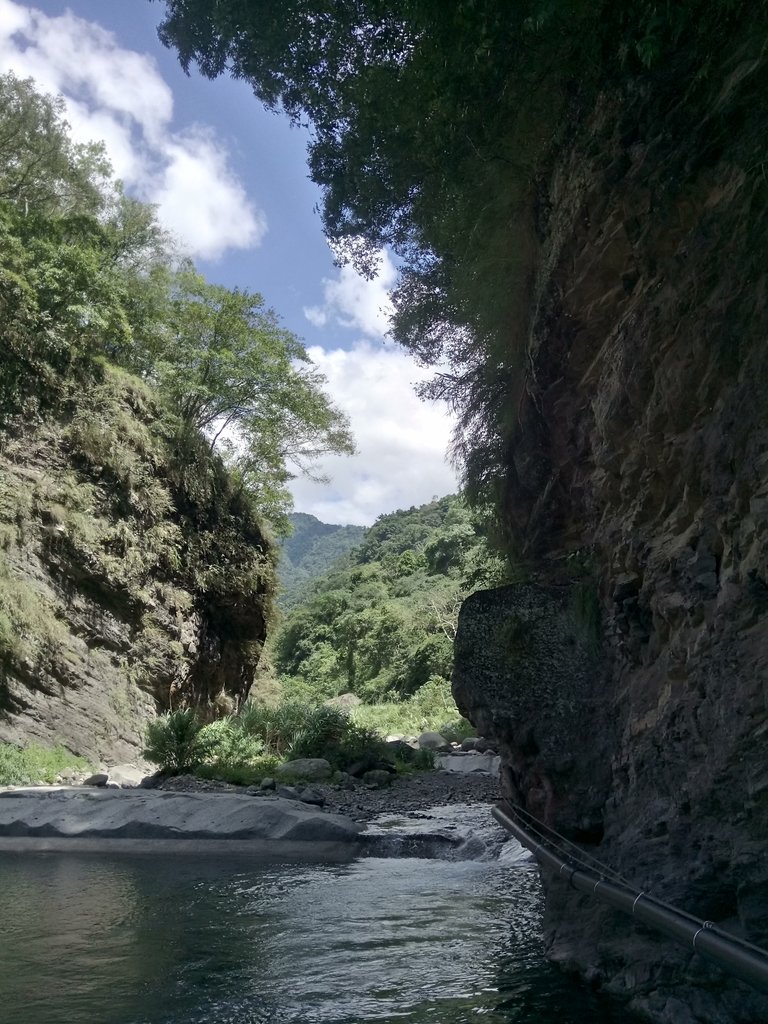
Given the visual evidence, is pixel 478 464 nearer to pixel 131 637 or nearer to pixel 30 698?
pixel 30 698

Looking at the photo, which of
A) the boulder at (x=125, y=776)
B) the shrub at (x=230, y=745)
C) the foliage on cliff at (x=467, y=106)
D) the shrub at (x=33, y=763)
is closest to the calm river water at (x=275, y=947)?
the foliage on cliff at (x=467, y=106)

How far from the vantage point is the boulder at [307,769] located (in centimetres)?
1571

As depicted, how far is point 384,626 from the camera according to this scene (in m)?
52.3

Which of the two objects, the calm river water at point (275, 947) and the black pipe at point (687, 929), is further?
the calm river water at point (275, 947)

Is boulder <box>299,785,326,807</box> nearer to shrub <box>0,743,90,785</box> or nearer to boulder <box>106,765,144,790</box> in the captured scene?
boulder <box>106,765,144,790</box>

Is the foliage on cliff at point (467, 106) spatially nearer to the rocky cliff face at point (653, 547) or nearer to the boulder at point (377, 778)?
the rocky cliff face at point (653, 547)

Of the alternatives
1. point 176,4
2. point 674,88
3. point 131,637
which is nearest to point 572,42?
point 674,88

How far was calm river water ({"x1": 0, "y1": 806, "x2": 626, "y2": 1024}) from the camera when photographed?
4441 millimetres

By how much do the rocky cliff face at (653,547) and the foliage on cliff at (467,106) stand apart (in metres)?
0.20

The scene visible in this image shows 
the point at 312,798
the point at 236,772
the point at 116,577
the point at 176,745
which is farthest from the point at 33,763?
the point at 312,798

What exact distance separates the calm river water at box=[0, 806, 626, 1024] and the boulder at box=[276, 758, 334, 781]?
6.61 meters

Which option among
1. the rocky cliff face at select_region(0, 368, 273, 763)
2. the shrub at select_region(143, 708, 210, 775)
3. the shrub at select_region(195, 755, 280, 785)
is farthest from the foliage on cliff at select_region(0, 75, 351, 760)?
the shrub at select_region(195, 755, 280, 785)

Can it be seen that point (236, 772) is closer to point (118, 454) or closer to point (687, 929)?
point (118, 454)

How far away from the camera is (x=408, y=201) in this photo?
10523mm
